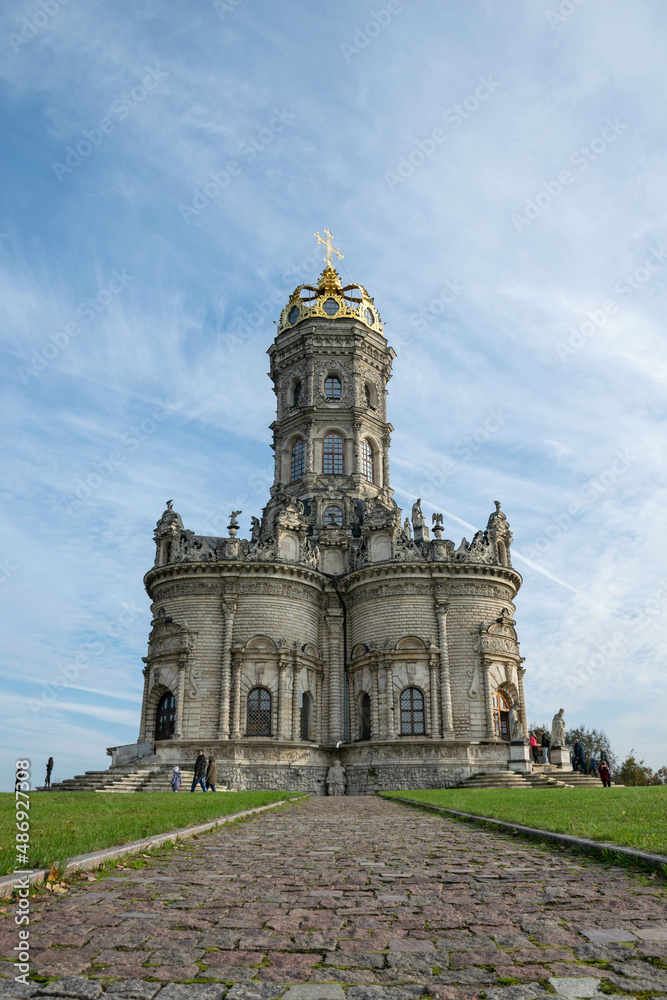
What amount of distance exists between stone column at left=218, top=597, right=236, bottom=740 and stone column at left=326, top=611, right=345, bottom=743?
5.81 meters

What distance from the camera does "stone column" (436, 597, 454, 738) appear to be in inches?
1433

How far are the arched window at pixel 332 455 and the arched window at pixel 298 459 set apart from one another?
132 centimetres

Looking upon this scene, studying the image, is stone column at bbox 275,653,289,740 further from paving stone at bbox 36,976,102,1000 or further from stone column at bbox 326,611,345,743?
paving stone at bbox 36,976,102,1000

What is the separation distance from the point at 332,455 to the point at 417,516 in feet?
25.2

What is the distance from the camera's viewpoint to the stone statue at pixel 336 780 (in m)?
36.3

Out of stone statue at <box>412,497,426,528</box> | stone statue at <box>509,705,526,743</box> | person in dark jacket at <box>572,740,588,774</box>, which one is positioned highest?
stone statue at <box>412,497,426,528</box>

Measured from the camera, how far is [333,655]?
40.4m

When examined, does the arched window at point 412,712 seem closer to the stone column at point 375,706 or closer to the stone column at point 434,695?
the stone column at point 434,695

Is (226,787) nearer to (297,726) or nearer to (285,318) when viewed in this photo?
(297,726)

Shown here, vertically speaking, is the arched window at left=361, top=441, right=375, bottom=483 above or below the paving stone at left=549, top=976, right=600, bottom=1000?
above

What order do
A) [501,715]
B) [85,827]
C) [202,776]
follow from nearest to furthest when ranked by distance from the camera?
[85,827] < [202,776] < [501,715]

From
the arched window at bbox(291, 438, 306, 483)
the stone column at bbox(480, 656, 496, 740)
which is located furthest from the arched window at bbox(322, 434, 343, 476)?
the stone column at bbox(480, 656, 496, 740)

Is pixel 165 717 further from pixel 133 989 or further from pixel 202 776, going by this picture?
pixel 133 989

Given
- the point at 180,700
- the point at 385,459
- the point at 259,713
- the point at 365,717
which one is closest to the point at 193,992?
the point at 180,700
